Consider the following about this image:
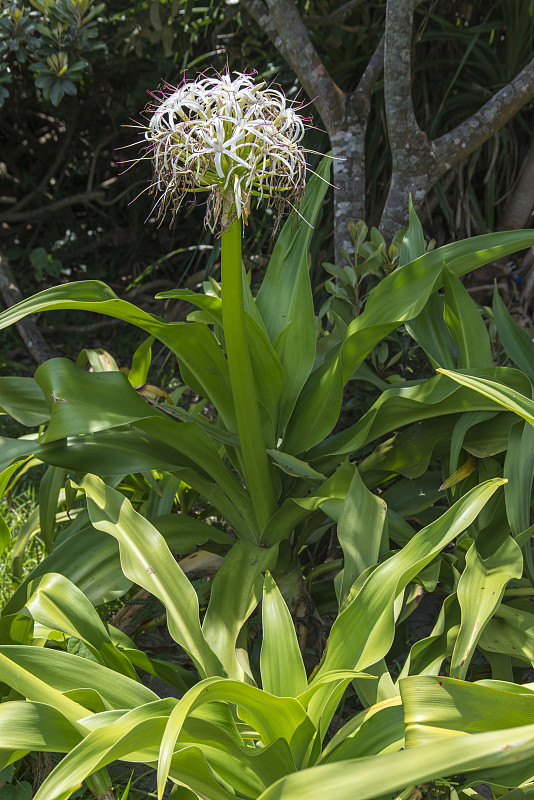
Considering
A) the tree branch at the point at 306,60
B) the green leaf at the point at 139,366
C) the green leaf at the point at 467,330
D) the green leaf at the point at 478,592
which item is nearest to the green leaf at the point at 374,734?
the green leaf at the point at 478,592

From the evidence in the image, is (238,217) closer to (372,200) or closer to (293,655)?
(293,655)

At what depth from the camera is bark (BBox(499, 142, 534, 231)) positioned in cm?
257

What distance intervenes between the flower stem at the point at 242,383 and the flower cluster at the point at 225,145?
0.07 m

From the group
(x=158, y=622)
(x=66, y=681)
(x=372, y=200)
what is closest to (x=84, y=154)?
(x=372, y=200)

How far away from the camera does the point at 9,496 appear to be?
208 centimetres

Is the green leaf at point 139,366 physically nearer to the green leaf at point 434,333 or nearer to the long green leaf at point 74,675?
the green leaf at point 434,333

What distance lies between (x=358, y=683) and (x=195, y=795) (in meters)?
0.30

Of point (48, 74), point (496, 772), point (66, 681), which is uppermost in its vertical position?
point (48, 74)

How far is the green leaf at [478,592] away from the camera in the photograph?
1052 mm

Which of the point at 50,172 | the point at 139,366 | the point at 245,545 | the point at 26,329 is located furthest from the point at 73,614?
the point at 50,172

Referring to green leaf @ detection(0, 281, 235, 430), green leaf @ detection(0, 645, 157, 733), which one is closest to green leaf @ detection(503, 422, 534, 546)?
green leaf @ detection(0, 281, 235, 430)

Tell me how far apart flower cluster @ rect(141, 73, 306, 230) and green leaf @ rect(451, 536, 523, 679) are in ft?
2.24

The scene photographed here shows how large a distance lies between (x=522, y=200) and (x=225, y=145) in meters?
1.89

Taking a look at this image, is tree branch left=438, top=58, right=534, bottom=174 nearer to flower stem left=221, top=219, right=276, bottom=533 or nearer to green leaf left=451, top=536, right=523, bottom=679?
flower stem left=221, top=219, right=276, bottom=533
